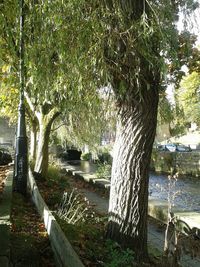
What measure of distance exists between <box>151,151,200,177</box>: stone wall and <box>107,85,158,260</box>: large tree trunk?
2205cm

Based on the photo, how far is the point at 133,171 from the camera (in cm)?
571

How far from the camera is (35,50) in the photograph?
19.5 feet

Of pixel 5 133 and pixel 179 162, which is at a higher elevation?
pixel 5 133

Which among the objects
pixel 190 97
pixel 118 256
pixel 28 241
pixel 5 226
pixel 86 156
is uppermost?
pixel 190 97

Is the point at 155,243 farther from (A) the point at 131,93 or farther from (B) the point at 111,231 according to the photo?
(A) the point at 131,93

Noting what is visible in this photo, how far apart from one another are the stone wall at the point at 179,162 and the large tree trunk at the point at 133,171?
72.3 ft

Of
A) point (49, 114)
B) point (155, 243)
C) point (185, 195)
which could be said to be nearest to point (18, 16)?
point (155, 243)

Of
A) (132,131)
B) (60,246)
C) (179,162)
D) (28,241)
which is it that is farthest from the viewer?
(179,162)

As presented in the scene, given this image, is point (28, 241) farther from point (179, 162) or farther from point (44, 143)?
point (179, 162)

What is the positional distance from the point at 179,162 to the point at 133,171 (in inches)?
964

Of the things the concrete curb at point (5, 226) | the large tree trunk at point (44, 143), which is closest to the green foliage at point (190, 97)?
the large tree trunk at point (44, 143)

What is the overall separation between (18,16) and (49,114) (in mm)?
6504

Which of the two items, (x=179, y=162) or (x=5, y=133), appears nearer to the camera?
(x=179, y=162)

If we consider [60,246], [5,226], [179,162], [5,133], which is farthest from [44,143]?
[5,133]
